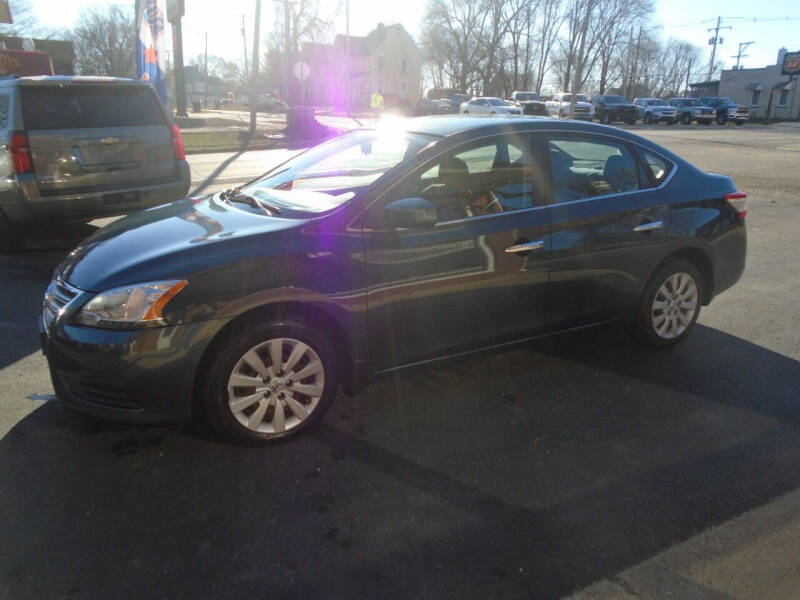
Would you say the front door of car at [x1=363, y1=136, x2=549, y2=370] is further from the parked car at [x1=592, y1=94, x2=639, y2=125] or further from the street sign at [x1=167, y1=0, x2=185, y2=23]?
the parked car at [x1=592, y1=94, x2=639, y2=125]

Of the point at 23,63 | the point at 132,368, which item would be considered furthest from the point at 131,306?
the point at 23,63

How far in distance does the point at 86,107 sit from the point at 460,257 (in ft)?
16.9

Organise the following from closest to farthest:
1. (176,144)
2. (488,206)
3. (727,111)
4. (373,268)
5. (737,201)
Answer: (373,268)
(488,206)
(737,201)
(176,144)
(727,111)

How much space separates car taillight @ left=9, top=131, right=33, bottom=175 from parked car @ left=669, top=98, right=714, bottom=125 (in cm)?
4716

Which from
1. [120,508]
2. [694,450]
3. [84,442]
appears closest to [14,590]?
[120,508]

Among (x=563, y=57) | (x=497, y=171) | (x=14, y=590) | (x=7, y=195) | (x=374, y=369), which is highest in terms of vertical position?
(x=563, y=57)

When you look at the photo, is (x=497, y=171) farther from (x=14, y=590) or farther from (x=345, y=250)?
(x=14, y=590)

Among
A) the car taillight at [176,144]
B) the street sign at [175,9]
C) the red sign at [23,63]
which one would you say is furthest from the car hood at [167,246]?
the street sign at [175,9]

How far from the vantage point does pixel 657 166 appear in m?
4.32

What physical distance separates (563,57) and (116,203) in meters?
80.3

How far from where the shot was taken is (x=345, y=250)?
3.14 meters

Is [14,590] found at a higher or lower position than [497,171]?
lower

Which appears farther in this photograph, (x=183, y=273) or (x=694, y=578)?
(x=183, y=273)

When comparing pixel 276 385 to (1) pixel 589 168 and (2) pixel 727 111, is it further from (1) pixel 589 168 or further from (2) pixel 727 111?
(2) pixel 727 111
